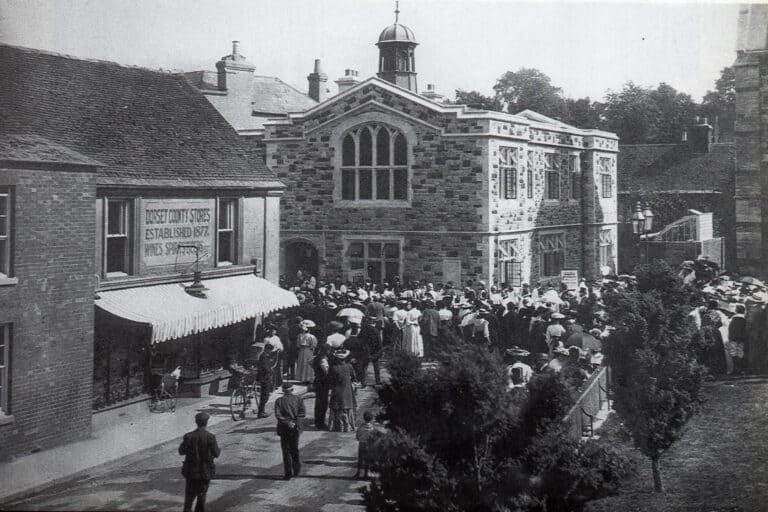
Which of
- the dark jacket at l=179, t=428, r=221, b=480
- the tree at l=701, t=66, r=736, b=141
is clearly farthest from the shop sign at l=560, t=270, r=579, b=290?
the dark jacket at l=179, t=428, r=221, b=480

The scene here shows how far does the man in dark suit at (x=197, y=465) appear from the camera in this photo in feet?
28.2

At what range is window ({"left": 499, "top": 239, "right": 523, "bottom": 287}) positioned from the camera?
23.4 m

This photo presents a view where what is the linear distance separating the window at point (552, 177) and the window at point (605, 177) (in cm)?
268

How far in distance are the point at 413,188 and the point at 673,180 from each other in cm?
1360

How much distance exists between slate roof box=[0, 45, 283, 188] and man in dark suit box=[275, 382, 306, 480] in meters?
4.68

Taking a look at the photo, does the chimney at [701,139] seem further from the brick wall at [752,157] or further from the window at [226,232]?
the window at [226,232]

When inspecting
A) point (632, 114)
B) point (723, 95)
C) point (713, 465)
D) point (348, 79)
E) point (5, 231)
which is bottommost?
point (713, 465)

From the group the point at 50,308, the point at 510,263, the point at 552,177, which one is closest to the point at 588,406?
the point at 50,308

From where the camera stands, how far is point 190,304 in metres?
13.1

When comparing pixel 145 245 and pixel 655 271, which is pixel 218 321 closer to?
pixel 145 245

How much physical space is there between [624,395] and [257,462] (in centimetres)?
495

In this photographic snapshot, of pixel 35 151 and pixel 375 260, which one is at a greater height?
pixel 35 151

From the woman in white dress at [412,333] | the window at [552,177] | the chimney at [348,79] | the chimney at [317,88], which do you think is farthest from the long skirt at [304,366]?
the chimney at [317,88]

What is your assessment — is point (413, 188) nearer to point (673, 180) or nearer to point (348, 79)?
point (348, 79)
